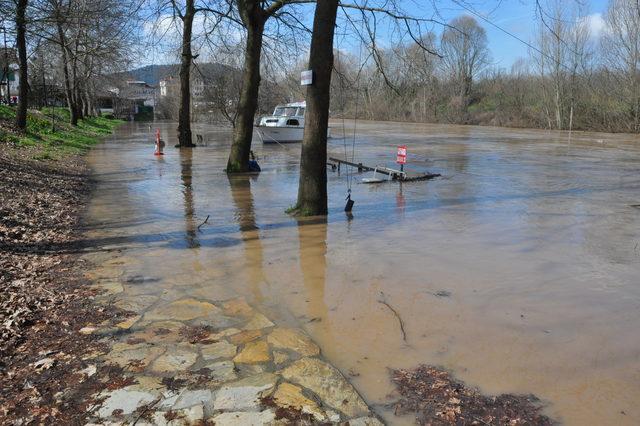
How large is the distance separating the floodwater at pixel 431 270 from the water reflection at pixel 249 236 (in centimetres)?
3

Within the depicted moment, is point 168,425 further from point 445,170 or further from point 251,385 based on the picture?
point 445,170

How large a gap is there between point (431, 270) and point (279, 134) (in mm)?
25345

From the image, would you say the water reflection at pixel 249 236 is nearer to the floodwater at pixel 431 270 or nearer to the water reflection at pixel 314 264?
the floodwater at pixel 431 270

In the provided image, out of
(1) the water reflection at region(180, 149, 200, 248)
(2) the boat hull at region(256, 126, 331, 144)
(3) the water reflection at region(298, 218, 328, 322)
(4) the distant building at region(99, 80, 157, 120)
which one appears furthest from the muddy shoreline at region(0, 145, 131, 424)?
(4) the distant building at region(99, 80, 157, 120)

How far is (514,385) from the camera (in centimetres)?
390

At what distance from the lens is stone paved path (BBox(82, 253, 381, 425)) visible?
3428 mm

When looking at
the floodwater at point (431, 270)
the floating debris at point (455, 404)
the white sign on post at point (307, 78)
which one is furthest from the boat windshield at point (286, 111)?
the floating debris at point (455, 404)

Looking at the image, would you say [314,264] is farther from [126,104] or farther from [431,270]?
[126,104]

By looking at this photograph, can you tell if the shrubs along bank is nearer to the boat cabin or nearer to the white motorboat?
the white motorboat

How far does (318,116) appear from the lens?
30.4 feet

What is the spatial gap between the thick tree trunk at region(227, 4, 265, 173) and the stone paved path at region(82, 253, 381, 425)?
1094 cm

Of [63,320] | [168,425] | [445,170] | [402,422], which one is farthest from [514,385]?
[445,170]

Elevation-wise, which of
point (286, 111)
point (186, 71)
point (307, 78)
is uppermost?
point (186, 71)

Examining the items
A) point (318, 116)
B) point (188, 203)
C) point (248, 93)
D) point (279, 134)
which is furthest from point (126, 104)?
point (318, 116)
